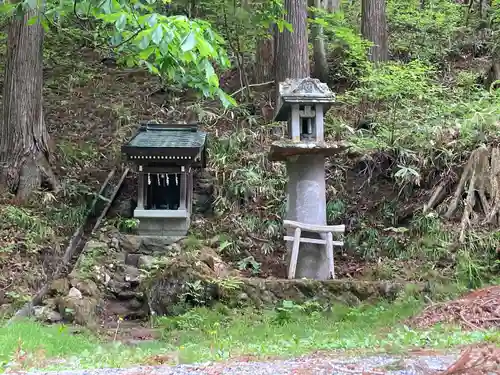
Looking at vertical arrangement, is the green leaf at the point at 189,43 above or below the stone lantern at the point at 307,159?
above

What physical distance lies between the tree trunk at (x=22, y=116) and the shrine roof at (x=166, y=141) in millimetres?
2206

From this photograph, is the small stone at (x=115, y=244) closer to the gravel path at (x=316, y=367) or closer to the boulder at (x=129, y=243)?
the boulder at (x=129, y=243)

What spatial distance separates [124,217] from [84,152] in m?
2.55

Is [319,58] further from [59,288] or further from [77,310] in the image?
[77,310]

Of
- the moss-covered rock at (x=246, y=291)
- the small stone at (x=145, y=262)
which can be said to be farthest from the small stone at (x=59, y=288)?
the small stone at (x=145, y=262)

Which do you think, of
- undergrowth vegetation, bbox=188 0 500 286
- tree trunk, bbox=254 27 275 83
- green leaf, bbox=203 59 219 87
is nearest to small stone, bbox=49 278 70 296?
undergrowth vegetation, bbox=188 0 500 286

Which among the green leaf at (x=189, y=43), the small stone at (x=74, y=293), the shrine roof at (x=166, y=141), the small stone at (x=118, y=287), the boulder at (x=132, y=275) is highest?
the green leaf at (x=189, y=43)

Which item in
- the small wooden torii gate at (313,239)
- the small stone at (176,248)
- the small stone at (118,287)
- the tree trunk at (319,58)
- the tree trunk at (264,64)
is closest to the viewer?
the small wooden torii gate at (313,239)

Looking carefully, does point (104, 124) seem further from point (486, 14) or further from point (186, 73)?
point (486, 14)

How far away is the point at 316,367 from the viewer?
312 centimetres

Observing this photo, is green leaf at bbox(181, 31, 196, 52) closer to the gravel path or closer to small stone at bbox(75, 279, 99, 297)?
the gravel path

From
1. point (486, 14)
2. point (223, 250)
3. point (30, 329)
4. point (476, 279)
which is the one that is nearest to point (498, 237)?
point (476, 279)

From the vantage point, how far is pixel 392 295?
7312mm

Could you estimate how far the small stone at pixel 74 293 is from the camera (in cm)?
702
